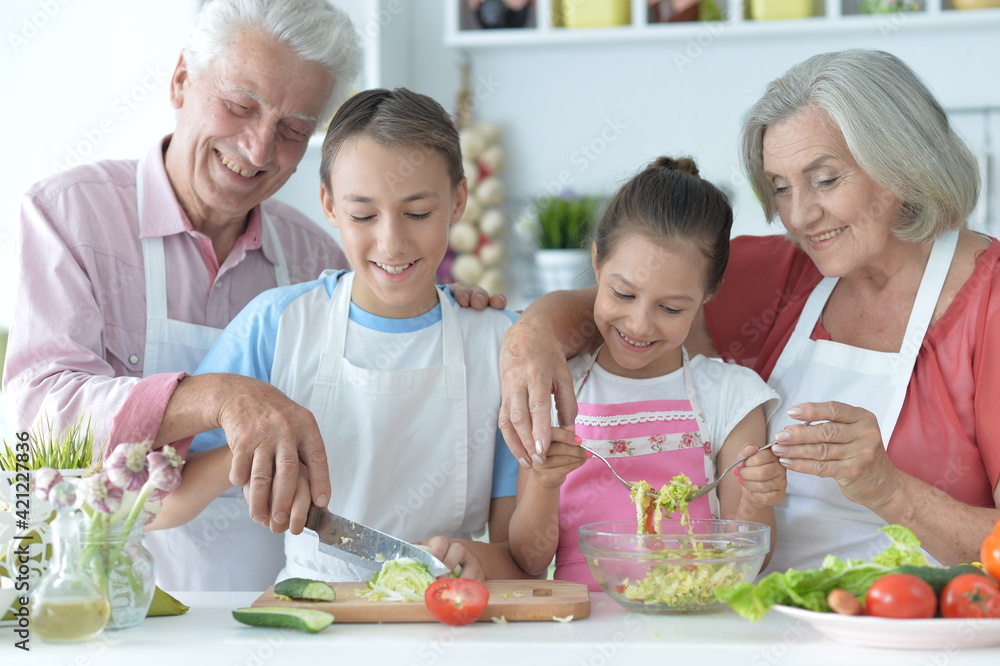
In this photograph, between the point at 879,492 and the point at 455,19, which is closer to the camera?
Result: the point at 879,492

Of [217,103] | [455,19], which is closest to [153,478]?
[217,103]

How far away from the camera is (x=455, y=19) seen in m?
3.07

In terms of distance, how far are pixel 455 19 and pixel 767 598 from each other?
247 centimetres

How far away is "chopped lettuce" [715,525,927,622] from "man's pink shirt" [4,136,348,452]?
816 mm

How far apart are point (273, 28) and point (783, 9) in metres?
1.81

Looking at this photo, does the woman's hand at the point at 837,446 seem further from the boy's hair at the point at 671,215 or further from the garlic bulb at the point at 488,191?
the garlic bulb at the point at 488,191

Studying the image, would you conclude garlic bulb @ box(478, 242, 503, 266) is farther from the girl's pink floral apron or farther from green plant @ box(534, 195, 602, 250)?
the girl's pink floral apron

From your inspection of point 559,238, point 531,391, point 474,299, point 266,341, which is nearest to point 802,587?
point 531,391

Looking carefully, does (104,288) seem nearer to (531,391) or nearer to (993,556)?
(531,391)

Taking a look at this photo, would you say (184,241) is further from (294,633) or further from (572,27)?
(572,27)

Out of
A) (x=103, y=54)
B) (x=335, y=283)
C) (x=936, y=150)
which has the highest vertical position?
(x=103, y=54)

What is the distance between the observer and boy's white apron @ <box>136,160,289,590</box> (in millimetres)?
1688

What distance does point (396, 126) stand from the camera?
148 centimetres
